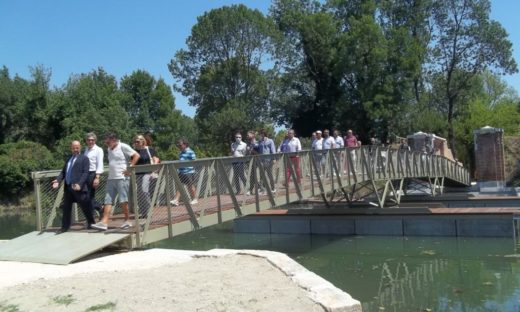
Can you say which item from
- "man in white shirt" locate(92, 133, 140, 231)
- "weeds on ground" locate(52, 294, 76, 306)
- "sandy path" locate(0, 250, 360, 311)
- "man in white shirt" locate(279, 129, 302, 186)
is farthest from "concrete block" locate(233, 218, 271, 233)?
"weeds on ground" locate(52, 294, 76, 306)

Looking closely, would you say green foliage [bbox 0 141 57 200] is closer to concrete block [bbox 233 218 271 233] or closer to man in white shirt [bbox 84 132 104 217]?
concrete block [bbox 233 218 271 233]

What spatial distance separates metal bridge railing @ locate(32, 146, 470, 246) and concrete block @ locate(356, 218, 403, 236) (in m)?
2.43

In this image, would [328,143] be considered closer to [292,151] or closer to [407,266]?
[292,151]

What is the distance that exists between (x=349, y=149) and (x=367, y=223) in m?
4.40

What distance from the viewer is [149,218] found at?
9352 millimetres

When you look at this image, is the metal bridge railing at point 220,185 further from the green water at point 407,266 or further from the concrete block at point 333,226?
the concrete block at point 333,226

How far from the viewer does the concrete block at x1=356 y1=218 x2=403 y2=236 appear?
65.4 ft

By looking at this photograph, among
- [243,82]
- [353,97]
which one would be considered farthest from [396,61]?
[243,82]

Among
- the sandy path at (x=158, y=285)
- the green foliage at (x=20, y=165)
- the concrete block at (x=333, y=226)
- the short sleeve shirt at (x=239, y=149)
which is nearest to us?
the sandy path at (x=158, y=285)

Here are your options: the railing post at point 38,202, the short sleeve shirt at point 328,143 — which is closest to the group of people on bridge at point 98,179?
the railing post at point 38,202

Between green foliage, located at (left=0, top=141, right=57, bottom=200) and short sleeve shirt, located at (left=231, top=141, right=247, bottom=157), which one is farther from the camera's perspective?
green foliage, located at (left=0, top=141, right=57, bottom=200)

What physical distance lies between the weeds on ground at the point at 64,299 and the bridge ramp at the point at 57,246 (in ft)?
6.32

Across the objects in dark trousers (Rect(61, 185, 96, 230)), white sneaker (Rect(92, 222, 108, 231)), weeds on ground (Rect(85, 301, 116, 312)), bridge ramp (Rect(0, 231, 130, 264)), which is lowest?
weeds on ground (Rect(85, 301, 116, 312))

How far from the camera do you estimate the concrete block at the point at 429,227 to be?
19.1 metres
